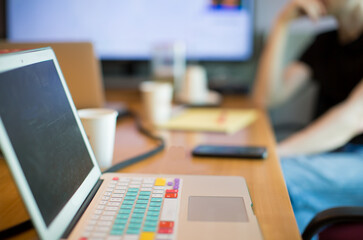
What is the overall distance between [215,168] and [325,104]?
1.01m

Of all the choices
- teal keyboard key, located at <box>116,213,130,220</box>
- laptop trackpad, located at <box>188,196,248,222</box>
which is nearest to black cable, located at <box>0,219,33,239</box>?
teal keyboard key, located at <box>116,213,130,220</box>

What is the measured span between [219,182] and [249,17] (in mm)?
1214

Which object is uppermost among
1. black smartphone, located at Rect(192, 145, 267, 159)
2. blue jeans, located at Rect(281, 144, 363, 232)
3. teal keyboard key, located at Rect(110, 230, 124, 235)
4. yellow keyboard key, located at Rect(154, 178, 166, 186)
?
teal keyboard key, located at Rect(110, 230, 124, 235)

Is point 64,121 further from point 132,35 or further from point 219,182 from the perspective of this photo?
point 132,35

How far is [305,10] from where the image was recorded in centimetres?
142

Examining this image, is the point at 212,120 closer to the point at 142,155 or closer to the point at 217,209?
the point at 142,155

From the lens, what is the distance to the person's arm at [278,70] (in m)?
1.49

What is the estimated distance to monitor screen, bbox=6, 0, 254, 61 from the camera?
5.64 feet

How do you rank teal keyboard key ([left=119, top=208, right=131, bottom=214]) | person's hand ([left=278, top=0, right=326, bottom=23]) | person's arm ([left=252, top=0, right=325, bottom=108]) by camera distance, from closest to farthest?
teal keyboard key ([left=119, top=208, right=131, bottom=214]) → person's hand ([left=278, top=0, right=326, bottom=23]) → person's arm ([left=252, top=0, right=325, bottom=108])

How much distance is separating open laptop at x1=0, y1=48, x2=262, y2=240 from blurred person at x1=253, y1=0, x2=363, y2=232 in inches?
14.9

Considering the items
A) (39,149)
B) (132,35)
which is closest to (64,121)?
(39,149)

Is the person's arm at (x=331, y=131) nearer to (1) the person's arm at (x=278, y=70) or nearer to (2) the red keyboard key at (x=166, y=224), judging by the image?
(1) the person's arm at (x=278, y=70)

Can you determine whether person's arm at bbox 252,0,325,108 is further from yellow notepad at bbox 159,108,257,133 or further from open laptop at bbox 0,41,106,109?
open laptop at bbox 0,41,106,109

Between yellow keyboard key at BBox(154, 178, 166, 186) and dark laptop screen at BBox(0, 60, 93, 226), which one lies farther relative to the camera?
yellow keyboard key at BBox(154, 178, 166, 186)
